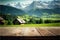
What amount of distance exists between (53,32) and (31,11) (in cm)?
47

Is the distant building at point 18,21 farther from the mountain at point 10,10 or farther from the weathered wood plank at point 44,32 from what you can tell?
the weathered wood plank at point 44,32

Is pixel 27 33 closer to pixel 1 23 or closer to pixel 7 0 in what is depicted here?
pixel 1 23

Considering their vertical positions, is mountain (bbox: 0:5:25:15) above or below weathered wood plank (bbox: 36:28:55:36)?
above

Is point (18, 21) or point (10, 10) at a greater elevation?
point (10, 10)

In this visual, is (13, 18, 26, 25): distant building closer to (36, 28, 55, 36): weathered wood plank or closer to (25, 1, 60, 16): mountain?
(25, 1, 60, 16): mountain

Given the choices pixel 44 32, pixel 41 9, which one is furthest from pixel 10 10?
pixel 44 32

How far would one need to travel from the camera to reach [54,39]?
2420 mm

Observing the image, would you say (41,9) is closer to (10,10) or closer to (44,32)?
(44,32)

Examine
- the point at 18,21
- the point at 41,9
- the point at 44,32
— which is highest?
the point at 41,9

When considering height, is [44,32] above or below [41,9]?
below

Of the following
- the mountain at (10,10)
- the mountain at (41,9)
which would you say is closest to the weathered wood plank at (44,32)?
the mountain at (41,9)

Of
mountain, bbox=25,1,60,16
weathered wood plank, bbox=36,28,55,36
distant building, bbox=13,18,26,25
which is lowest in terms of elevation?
weathered wood plank, bbox=36,28,55,36

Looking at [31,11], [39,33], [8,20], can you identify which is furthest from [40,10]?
[8,20]

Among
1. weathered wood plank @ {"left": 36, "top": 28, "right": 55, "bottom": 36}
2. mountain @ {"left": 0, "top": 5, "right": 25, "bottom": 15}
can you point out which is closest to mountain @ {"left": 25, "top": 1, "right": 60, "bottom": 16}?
mountain @ {"left": 0, "top": 5, "right": 25, "bottom": 15}
